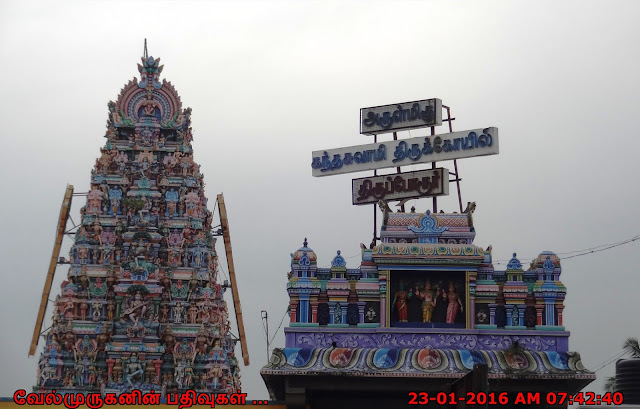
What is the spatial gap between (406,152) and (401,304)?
26.3ft

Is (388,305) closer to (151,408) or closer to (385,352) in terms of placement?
(385,352)

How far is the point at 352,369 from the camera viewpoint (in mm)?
55125

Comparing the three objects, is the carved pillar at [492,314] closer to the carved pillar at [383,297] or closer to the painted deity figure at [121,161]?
the carved pillar at [383,297]

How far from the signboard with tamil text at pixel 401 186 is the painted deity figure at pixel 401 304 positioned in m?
5.88

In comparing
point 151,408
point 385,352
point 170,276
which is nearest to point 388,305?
point 385,352

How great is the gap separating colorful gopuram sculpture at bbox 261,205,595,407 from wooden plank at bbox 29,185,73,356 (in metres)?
26.1

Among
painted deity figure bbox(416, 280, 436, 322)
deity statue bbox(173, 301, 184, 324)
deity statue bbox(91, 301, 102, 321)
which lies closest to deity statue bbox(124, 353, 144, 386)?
deity statue bbox(91, 301, 102, 321)

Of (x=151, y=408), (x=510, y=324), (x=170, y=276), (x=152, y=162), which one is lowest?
(x=151, y=408)

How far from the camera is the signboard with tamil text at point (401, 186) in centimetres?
6162

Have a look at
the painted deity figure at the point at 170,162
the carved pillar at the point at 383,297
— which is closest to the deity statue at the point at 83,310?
the painted deity figure at the point at 170,162

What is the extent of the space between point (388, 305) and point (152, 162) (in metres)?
28.8

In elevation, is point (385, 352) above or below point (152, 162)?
below

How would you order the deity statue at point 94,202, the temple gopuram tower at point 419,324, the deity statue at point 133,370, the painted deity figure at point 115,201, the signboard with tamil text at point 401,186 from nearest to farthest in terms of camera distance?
the temple gopuram tower at point 419,324
the signboard with tamil text at point 401,186
the deity statue at point 133,370
the deity statue at point 94,202
the painted deity figure at point 115,201

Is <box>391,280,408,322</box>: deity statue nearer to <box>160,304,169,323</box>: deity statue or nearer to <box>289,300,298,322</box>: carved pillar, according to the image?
<box>289,300,298,322</box>: carved pillar
